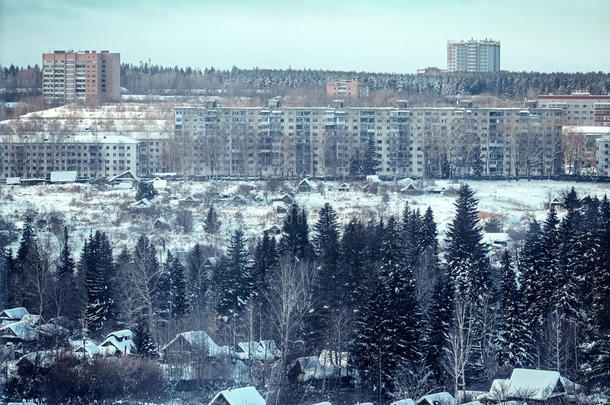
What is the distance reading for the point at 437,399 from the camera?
206 inches

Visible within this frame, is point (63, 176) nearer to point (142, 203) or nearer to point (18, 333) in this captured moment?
point (142, 203)

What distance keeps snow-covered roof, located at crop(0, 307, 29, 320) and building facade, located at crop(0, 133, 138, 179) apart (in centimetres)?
695

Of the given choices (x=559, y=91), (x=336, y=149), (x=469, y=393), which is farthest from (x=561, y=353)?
(x=559, y=91)

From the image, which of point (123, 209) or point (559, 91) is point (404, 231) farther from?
point (559, 91)

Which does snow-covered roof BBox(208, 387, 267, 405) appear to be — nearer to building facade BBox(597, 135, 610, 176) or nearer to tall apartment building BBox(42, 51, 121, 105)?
building facade BBox(597, 135, 610, 176)

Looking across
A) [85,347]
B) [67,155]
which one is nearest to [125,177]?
[67,155]

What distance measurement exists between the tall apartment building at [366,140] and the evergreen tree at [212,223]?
4061mm

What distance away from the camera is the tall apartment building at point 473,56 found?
2006 cm

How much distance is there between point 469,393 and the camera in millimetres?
5469

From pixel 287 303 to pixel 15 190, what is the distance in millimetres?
6761

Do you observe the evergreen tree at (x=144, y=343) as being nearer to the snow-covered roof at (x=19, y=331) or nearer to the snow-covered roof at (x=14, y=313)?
the snow-covered roof at (x=19, y=331)

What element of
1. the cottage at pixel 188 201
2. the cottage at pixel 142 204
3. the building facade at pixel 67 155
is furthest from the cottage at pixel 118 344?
the building facade at pixel 67 155

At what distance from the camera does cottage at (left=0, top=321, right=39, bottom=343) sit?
6332 millimetres

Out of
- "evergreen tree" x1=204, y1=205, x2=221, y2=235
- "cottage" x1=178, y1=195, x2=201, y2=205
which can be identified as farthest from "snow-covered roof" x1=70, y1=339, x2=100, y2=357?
"cottage" x1=178, y1=195, x2=201, y2=205
